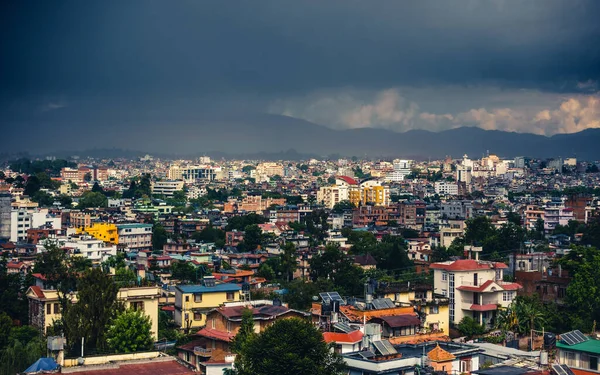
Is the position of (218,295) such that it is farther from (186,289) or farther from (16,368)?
(16,368)

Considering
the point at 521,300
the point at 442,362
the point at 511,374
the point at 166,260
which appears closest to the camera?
the point at 511,374

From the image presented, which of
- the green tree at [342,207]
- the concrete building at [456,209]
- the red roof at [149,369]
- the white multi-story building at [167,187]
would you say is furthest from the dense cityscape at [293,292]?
the white multi-story building at [167,187]

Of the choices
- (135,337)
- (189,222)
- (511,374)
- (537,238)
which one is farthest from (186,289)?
(189,222)

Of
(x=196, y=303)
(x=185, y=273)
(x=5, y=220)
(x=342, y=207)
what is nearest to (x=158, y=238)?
(x=5, y=220)

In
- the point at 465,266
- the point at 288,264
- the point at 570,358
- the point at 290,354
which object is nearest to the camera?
the point at 290,354

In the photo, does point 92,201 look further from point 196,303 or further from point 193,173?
point 193,173

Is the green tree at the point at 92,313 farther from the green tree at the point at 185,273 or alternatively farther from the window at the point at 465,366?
the green tree at the point at 185,273

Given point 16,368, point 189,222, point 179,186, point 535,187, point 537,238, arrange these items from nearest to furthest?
1. point 16,368
2. point 537,238
3. point 189,222
4. point 179,186
5. point 535,187
